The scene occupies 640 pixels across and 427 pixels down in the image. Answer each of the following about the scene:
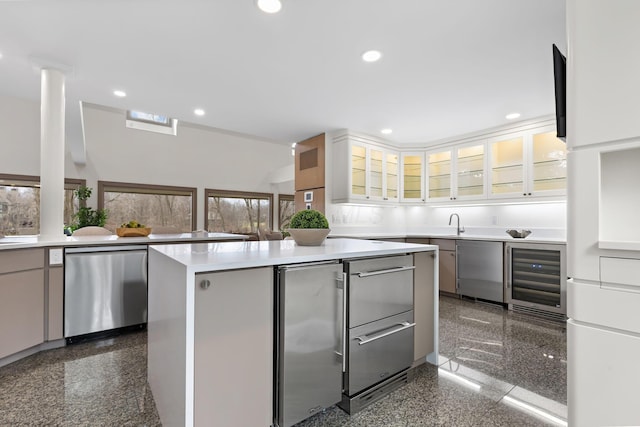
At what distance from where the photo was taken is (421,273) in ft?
6.98

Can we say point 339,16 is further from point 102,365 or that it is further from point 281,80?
point 102,365

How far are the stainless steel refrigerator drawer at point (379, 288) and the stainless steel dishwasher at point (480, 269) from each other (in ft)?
7.90

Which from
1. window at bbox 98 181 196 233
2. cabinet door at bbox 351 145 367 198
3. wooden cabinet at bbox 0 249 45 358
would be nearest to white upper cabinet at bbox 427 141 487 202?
cabinet door at bbox 351 145 367 198

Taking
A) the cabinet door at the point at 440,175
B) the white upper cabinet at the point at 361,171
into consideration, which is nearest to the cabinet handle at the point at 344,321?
the white upper cabinet at the point at 361,171

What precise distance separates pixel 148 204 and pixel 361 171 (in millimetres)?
4914

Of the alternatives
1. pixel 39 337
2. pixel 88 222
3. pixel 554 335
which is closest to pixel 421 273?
pixel 554 335

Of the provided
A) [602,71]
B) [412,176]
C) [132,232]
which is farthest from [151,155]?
[602,71]

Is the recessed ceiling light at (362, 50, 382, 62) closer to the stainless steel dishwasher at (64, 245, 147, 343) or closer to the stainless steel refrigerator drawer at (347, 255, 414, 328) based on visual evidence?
the stainless steel refrigerator drawer at (347, 255, 414, 328)

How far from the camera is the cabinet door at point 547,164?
144 inches

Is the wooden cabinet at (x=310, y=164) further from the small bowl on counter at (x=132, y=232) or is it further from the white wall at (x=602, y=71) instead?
the white wall at (x=602, y=71)

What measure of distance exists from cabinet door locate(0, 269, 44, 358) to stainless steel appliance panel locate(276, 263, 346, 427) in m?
2.28

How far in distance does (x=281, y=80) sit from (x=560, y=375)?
3.34m

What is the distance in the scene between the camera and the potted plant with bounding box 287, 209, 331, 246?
6.47 ft

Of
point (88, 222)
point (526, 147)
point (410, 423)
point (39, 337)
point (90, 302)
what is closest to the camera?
point (410, 423)
